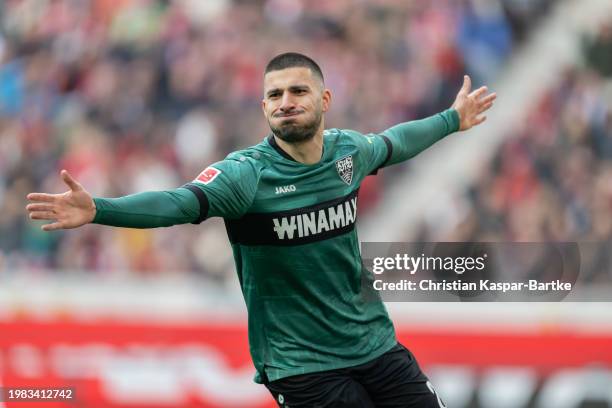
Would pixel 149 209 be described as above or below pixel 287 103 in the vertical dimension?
below

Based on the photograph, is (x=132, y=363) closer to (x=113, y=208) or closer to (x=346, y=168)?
(x=346, y=168)

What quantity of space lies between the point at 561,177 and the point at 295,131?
409 cm

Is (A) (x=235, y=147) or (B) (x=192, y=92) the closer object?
(A) (x=235, y=147)

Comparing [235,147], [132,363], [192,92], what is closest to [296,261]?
[132,363]

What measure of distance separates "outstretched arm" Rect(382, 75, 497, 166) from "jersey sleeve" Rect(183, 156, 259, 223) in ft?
3.31

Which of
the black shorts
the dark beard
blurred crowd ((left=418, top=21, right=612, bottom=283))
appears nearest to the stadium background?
blurred crowd ((left=418, top=21, right=612, bottom=283))

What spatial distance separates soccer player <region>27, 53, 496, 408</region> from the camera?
4.35 meters

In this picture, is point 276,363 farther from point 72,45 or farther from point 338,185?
point 72,45

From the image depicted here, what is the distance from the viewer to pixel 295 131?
4.39 meters

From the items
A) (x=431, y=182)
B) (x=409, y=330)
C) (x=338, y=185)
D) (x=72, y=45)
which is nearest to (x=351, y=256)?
(x=338, y=185)

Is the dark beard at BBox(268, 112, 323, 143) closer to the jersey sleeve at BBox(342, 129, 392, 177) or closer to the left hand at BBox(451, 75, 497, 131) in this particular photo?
the jersey sleeve at BBox(342, 129, 392, 177)

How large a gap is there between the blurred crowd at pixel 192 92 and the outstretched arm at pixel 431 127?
2.51 m

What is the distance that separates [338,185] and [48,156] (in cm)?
482

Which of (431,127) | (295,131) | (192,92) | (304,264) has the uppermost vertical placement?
(192,92)
